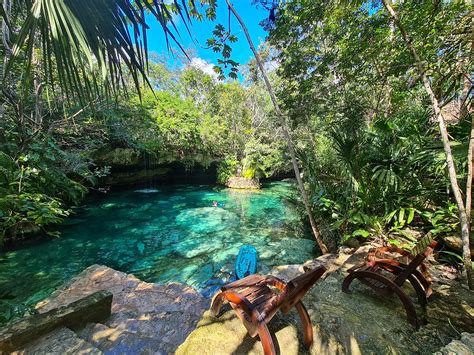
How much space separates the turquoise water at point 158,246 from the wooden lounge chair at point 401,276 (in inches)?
103

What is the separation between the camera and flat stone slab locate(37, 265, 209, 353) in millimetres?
2186

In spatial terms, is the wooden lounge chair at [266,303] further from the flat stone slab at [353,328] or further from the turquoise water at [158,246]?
the turquoise water at [158,246]

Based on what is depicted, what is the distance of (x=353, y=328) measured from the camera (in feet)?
6.28

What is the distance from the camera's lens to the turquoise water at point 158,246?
4.45m

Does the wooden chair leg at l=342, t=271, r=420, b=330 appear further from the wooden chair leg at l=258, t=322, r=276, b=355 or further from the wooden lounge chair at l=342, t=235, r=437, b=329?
the wooden chair leg at l=258, t=322, r=276, b=355

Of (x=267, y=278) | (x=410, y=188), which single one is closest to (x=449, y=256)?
(x=410, y=188)

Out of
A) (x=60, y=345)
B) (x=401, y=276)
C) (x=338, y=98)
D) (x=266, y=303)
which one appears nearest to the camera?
(x=266, y=303)

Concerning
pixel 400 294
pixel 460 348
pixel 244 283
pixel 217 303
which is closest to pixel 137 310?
pixel 217 303

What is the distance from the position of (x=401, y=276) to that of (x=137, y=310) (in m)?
3.13

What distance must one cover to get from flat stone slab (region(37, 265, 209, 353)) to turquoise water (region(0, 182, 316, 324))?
25.6 inches

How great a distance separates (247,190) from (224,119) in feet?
24.9

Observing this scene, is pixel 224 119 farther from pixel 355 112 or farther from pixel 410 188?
pixel 410 188

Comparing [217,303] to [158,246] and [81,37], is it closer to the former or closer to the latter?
[81,37]

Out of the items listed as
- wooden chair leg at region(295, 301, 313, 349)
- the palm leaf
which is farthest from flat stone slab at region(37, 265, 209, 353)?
the palm leaf
